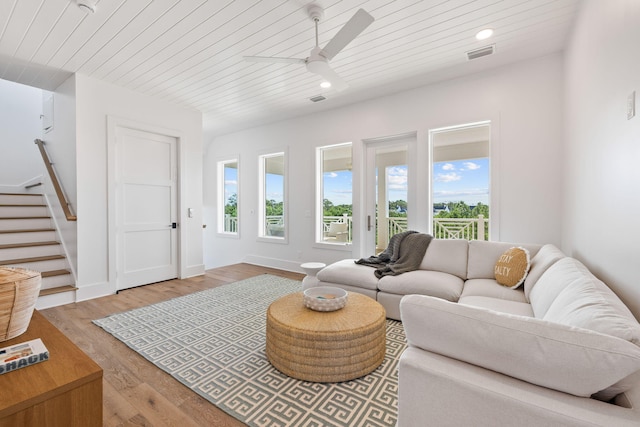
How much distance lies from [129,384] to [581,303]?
2611 millimetres

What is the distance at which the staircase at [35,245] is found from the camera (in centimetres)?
354

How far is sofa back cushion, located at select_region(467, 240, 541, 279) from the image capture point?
2951 millimetres

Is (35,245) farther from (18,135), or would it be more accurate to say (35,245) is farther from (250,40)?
(250,40)

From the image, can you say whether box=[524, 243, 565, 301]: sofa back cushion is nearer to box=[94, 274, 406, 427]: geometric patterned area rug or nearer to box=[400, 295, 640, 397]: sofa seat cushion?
box=[94, 274, 406, 427]: geometric patterned area rug

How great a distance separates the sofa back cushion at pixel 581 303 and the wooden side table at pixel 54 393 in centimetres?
181

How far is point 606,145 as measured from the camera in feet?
6.04

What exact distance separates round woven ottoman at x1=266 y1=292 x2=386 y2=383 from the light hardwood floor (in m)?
0.49

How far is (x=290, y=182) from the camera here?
5.36 meters

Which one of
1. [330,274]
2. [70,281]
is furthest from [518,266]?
[70,281]

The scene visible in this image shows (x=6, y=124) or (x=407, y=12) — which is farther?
(x=6, y=124)

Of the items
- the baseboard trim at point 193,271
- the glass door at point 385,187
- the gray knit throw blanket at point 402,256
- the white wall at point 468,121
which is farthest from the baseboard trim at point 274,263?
the gray knit throw blanket at point 402,256

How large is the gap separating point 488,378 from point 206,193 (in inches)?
270

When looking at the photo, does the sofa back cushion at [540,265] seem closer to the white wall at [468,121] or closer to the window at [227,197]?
the white wall at [468,121]

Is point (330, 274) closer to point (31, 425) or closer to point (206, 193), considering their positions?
point (31, 425)
